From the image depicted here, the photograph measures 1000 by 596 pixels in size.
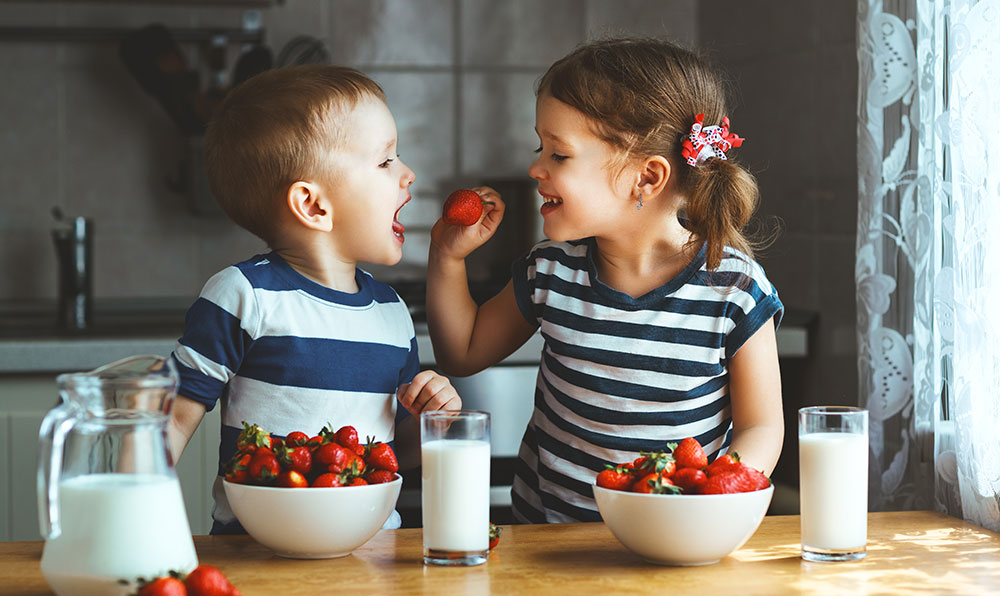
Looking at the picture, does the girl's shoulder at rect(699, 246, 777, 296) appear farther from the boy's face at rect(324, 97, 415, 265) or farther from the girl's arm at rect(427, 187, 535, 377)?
the boy's face at rect(324, 97, 415, 265)

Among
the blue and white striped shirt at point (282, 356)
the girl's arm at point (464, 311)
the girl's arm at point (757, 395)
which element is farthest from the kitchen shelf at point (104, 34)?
the girl's arm at point (757, 395)

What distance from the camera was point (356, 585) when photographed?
0.92m

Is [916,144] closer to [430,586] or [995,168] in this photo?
[995,168]

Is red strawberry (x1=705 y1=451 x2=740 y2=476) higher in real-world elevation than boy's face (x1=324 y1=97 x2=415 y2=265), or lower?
lower

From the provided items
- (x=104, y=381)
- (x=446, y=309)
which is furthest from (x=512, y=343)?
(x=104, y=381)

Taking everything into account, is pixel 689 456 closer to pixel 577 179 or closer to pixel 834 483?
pixel 834 483

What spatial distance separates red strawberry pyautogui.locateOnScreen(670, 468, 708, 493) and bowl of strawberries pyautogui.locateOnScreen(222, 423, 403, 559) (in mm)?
249

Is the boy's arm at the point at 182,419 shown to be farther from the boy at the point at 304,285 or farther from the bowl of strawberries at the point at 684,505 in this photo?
the bowl of strawberries at the point at 684,505

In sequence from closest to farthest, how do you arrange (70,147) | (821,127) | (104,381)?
(104,381) < (821,127) < (70,147)

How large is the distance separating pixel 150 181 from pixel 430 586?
187 cm

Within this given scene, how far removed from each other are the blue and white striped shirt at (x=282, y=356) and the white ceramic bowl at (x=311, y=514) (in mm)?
245

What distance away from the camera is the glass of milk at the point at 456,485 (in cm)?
95

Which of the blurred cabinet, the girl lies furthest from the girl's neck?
the blurred cabinet

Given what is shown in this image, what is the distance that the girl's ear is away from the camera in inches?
52.3
